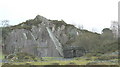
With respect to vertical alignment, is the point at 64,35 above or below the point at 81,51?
above

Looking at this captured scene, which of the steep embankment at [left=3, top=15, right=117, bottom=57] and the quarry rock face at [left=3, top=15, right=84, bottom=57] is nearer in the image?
the steep embankment at [left=3, top=15, right=117, bottom=57]

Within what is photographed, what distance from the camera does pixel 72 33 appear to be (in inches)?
2537

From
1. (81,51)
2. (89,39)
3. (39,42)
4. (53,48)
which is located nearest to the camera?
(81,51)

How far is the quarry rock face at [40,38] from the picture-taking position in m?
54.6

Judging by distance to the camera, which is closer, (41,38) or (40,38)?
(41,38)

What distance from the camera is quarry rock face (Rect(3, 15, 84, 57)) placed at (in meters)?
54.6

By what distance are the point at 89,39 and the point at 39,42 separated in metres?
18.0

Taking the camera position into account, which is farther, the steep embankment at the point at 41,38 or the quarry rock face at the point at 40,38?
the quarry rock face at the point at 40,38

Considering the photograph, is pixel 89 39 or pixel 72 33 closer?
pixel 89 39

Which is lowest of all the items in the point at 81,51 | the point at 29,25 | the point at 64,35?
the point at 81,51

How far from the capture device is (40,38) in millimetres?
58812

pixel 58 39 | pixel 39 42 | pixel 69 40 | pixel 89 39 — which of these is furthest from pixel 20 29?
pixel 89 39

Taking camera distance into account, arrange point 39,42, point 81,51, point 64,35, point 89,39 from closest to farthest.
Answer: point 81,51
point 89,39
point 39,42
point 64,35

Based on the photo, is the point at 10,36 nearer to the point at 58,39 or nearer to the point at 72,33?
the point at 58,39
